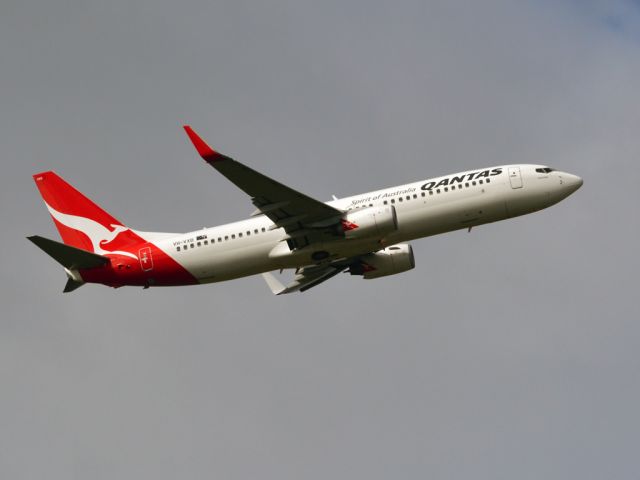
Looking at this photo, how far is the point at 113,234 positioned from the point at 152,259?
4119 mm

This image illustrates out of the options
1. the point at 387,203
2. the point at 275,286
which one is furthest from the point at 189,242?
the point at 387,203

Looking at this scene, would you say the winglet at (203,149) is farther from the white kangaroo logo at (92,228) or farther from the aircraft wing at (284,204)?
the white kangaroo logo at (92,228)

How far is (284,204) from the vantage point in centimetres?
5853

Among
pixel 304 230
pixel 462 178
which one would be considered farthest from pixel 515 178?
pixel 304 230

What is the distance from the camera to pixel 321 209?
59.1 metres

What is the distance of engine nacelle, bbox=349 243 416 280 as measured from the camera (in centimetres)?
6631

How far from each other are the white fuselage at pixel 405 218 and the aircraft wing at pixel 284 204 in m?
1.09

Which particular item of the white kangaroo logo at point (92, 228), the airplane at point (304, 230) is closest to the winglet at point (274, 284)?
the airplane at point (304, 230)

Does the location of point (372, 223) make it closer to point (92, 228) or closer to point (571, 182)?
point (571, 182)

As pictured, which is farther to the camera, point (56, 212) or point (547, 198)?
point (56, 212)

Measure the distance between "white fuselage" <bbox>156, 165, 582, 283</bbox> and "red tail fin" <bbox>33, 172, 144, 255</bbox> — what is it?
419 centimetres

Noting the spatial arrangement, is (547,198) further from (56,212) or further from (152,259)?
(56,212)

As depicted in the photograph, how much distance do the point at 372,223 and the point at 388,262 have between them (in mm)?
8190

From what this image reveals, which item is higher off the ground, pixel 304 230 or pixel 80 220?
pixel 80 220
